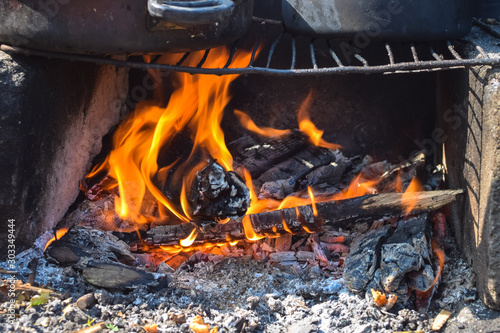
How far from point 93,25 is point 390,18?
119 centimetres

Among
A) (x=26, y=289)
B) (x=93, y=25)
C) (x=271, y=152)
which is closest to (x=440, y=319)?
(x=271, y=152)

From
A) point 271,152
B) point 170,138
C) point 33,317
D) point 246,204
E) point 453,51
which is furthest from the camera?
point 271,152

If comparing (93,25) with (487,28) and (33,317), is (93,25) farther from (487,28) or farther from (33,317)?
(487,28)

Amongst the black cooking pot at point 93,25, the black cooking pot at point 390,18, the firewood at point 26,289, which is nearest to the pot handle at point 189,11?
the black cooking pot at point 93,25

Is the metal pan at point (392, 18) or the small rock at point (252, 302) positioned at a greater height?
the metal pan at point (392, 18)

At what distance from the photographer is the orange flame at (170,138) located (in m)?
2.57

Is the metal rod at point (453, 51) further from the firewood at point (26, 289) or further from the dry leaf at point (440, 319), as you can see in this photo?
the firewood at point (26, 289)

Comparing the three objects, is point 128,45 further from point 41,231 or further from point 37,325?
point 37,325

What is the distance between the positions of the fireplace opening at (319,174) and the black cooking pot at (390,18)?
0.07m

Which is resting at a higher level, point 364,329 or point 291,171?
point 291,171

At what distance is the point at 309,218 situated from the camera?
2375 mm

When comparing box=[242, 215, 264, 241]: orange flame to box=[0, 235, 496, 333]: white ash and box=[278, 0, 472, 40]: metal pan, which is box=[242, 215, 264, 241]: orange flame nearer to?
box=[0, 235, 496, 333]: white ash

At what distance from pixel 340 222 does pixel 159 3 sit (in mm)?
1270

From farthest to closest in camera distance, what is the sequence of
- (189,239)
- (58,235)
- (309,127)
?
(309,127) → (189,239) → (58,235)
